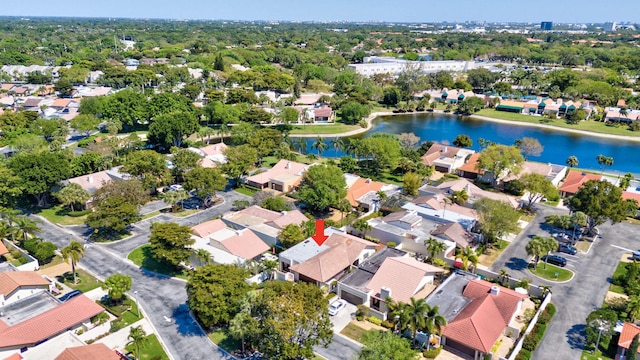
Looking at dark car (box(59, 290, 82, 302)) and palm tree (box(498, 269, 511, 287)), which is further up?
palm tree (box(498, 269, 511, 287))

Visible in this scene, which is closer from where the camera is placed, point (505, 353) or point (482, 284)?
point (505, 353)

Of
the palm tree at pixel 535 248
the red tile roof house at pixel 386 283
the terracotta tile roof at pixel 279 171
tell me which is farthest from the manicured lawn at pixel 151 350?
the terracotta tile roof at pixel 279 171

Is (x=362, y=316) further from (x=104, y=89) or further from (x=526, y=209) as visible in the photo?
(x=104, y=89)

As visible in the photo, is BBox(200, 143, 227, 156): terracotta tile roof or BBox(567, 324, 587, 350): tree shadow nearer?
BBox(567, 324, 587, 350): tree shadow

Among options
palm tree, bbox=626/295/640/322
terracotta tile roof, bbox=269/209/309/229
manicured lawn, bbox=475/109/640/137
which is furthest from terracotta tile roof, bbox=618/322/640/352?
manicured lawn, bbox=475/109/640/137

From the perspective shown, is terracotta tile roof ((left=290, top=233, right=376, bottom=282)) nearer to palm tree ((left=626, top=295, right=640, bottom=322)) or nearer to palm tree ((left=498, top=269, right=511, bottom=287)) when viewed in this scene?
palm tree ((left=498, top=269, right=511, bottom=287))

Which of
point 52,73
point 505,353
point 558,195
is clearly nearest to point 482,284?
point 505,353

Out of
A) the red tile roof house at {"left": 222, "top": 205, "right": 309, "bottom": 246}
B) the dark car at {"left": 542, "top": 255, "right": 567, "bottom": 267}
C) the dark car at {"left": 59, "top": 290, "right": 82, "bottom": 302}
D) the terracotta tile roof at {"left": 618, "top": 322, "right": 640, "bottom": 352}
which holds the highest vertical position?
the red tile roof house at {"left": 222, "top": 205, "right": 309, "bottom": 246}
